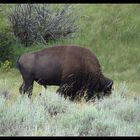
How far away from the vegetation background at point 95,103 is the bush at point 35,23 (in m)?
0.38

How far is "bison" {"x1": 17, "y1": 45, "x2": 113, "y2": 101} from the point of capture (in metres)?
13.3

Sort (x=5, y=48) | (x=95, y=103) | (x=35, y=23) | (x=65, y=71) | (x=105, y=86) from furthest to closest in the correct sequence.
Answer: (x=35, y=23), (x=5, y=48), (x=105, y=86), (x=65, y=71), (x=95, y=103)

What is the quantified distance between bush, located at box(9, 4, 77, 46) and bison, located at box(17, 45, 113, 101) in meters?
9.44

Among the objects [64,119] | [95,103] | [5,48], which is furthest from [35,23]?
[64,119]

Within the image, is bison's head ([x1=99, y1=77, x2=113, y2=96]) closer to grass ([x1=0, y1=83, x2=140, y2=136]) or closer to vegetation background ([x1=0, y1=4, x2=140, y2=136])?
vegetation background ([x1=0, y1=4, x2=140, y2=136])

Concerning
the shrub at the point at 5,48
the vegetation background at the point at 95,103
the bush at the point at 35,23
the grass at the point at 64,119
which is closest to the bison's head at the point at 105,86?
the vegetation background at the point at 95,103

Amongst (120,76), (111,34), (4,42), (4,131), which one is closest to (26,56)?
(4,131)

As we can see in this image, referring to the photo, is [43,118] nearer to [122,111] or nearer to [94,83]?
[122,111]

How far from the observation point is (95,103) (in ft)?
39.5

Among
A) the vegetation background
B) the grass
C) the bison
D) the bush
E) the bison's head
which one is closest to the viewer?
the grass

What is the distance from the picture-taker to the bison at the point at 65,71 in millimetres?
13258

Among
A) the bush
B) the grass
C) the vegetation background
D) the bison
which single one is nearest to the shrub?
the vegetation background

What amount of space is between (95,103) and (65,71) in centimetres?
160

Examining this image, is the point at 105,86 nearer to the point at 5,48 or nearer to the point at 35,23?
the point at 5,48
